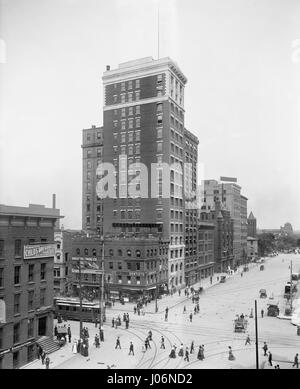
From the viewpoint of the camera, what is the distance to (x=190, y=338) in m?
38.3

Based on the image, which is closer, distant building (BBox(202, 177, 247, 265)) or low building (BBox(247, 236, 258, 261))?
distant building (BBox(202, 177, 247, 265))

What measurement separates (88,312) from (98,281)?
1587 cm

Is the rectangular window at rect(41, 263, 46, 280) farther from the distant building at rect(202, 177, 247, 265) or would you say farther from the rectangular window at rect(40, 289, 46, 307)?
the distant building at rect(202, 177, 247, 265)

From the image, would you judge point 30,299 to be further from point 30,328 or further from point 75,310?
point 75,310

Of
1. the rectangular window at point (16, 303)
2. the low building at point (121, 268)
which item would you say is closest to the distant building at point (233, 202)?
the low building at point (121, 268)

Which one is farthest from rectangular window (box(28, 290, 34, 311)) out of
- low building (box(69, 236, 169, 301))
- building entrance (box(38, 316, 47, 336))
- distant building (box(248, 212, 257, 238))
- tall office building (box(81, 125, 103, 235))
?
distant building (box(248, 212, 257, 238))

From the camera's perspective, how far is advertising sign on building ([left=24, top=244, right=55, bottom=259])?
3353 centimetres

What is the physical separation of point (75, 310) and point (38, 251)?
48.1 feet

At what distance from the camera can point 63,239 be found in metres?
65.8

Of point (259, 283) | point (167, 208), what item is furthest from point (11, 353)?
point (259, 283)

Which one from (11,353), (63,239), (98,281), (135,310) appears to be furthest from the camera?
(63,239)

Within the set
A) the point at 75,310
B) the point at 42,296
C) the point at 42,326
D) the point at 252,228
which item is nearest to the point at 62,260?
the point at 75,310

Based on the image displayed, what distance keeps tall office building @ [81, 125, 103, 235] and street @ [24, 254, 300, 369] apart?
117ft
